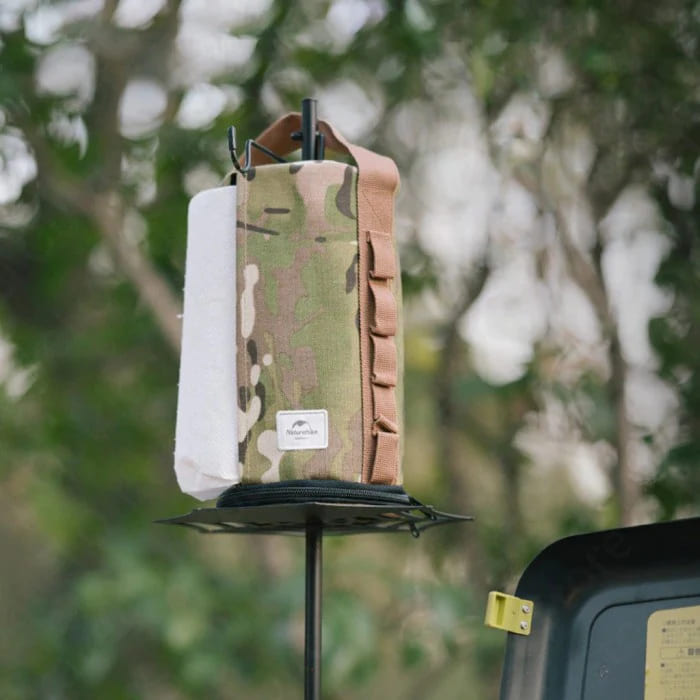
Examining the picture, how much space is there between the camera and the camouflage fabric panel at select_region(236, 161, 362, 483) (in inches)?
44.6

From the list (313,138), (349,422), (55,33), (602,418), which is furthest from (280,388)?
(55,33)

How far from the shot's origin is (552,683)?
116cm

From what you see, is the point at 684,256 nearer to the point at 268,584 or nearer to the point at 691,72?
the point at 691,72

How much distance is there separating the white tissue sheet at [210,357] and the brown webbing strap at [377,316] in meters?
0.13

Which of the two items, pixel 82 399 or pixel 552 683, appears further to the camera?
pixel 82 399

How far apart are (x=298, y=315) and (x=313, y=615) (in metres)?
0.33

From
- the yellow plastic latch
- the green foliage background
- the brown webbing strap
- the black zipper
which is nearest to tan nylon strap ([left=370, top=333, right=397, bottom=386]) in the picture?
the brown webbing strap

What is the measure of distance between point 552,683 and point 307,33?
2.09 meters

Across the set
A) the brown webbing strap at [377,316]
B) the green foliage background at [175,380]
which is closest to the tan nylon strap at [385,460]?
the brown webbing strap at [377,316]

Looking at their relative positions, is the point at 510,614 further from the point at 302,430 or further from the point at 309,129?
the point at 309,129

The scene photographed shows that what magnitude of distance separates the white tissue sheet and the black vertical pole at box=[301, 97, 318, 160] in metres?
0.13

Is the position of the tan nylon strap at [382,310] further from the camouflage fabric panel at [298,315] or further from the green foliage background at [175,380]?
the green foliage background at [175,380]

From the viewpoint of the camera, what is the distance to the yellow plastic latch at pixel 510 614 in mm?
1180

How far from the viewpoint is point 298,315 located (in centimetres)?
115
